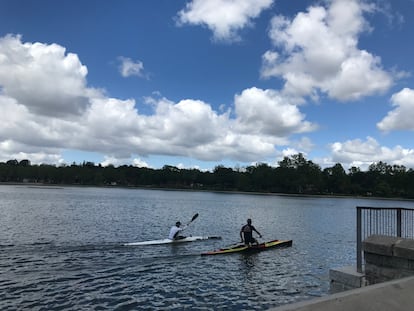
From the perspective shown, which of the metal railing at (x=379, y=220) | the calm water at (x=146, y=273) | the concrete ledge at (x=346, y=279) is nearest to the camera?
the concrete ledge at (x=346, y=279)

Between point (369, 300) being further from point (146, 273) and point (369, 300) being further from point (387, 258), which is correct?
point (146, 273)

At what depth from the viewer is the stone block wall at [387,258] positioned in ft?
→ 27.9

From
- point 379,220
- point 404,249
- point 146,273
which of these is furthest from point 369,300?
point 146,273

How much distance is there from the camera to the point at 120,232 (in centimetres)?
3122

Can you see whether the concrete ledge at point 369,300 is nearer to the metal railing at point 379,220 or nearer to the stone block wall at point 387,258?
the stone block wall at point 387,258

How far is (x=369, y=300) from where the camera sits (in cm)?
509

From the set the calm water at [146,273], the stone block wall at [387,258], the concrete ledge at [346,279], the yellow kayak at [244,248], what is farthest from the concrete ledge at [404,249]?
the yellow kayak at [244,248]

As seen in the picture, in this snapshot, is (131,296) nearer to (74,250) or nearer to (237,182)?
(74,250)

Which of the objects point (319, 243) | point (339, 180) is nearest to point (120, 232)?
point (319, 243)

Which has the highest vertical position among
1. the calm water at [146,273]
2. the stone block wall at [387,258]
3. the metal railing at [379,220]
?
the metal railing at [379,220]

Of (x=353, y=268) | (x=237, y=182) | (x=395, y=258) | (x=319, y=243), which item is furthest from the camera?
(x=237, y=182)

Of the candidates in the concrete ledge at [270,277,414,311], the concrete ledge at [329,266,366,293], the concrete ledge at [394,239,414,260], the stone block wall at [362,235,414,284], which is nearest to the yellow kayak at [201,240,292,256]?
the concrete ledge at [329,266,366,293]

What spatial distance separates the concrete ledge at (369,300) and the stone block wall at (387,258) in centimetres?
280

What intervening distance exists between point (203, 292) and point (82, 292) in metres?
4.27
